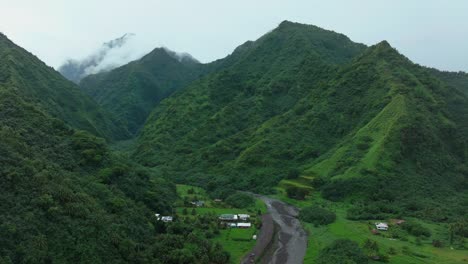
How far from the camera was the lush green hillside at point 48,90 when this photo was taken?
122312 mm

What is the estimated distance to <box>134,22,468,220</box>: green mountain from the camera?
9994cm

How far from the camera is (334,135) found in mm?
131375

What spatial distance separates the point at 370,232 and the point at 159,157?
88.8 meters

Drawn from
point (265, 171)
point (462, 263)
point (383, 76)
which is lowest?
point (462, 263)

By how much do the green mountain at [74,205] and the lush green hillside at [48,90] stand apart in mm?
41553

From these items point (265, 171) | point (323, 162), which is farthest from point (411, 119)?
point (265, 171)

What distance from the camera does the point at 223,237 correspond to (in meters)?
70.9

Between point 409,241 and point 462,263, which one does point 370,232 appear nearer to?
point 409,241

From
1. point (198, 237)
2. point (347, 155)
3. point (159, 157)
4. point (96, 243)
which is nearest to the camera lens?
point (96, 243)

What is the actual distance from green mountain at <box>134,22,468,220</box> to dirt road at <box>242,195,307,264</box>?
41.1ft

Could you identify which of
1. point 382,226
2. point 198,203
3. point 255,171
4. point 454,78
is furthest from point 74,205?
point 454,78

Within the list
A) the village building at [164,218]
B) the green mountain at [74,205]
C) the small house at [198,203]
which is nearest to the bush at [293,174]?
the small house at [198,203]

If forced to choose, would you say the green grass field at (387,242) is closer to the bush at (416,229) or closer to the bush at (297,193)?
the bush at (416,229)

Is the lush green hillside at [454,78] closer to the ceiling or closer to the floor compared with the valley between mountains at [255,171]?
closer to the ceiling
